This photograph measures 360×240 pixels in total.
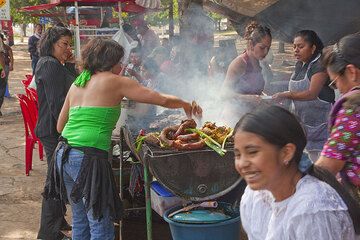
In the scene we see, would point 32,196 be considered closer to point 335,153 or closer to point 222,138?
point 222,138

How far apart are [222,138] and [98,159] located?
104cm

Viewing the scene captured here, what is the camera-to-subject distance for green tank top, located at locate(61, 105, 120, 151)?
345cm

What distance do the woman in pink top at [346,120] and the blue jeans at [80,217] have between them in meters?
1.86

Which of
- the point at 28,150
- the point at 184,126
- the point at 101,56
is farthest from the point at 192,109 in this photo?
the point at 28,150

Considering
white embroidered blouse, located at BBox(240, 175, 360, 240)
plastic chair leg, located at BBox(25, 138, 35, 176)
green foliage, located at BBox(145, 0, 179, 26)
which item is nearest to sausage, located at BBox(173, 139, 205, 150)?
white embroidered blouse, located at BBox(240, 175, 360, 240)

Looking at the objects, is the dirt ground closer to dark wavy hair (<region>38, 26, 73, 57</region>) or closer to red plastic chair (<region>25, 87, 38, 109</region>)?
red plastic chair (<region>25, 87, 38, 109</region>)

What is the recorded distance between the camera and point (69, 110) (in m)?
3.61

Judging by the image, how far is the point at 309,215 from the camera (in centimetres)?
172

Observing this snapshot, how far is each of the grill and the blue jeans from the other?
1.67 feet

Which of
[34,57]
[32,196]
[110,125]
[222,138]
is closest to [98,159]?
[110,125]

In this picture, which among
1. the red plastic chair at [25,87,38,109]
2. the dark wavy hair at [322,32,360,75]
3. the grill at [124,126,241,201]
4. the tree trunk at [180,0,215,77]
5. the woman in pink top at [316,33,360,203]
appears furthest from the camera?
the tree trunk at [180,0,215,77]

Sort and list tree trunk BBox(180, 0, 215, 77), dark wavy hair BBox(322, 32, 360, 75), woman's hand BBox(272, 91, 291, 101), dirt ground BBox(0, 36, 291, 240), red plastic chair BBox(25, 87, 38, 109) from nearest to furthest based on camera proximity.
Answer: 1. dark wavy hair BBox(322, 32, 360, 75)
2. woman's hand BBox(272, 91, 291, 101)
3. dirt ground BBox(0, 36, 291, 240)
4. red plastic chair BBox(25, 87, 38, 109)
5. tree trunk BBox(180, 0, 215, 77)

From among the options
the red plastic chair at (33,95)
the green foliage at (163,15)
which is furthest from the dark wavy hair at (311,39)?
the green foliage at (163,15)

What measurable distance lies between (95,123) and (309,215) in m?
2.07
